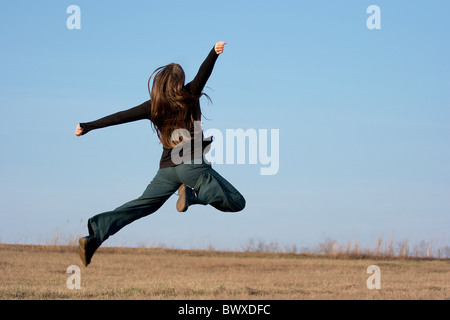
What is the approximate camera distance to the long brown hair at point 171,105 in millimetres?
6973

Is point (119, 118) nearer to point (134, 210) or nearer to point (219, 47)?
point (134, 210)

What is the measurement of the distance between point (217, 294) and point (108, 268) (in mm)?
4763

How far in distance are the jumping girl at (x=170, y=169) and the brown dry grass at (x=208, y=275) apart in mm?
2875

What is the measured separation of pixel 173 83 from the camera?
7043 millimetres

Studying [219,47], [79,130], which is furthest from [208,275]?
[219,47]

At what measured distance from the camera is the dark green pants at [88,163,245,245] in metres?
7.13

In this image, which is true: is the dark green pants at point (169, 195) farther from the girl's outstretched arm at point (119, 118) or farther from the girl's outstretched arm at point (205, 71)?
the girl's outstretched arm at point (205, 71)

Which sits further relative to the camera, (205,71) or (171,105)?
(171,105)

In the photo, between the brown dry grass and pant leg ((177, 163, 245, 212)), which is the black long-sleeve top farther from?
the brown dry grass

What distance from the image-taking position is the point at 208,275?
44.5 ft

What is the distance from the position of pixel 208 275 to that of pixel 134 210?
660cm

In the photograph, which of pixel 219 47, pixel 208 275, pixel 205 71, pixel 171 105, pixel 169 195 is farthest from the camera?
pixel 208 275
